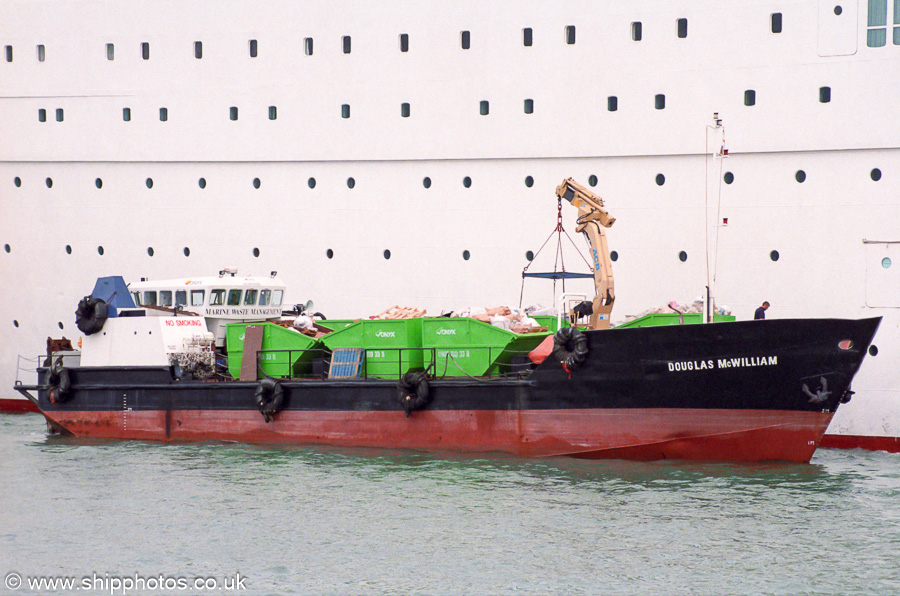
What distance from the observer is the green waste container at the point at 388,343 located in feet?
45.1

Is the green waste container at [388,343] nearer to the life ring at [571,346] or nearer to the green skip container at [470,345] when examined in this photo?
the green skip container at [470,345]

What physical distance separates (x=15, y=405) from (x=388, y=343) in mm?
8795

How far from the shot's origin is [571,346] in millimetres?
12328

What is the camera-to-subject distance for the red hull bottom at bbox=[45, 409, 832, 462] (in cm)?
1184

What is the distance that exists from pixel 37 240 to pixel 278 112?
541cm

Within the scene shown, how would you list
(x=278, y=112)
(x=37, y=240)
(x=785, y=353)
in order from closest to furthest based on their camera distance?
(x=785, y=353) → (x=278, y=112) → (x=37, y=240)

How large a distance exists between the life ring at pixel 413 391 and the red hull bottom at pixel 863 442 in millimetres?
5734

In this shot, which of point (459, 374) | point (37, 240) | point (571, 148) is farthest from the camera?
point (37, 240)

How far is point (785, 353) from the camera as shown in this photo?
11.5m

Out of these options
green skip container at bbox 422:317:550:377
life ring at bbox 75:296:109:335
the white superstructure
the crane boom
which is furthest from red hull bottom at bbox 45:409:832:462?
the white superstructure

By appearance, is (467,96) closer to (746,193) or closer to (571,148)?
(571,148)

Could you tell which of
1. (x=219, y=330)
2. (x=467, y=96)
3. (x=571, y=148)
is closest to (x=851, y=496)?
(x=571, y=148)

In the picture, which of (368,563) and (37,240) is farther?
(37,240)

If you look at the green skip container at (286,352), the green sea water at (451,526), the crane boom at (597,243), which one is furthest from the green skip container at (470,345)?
the green skip container at (286,352)
